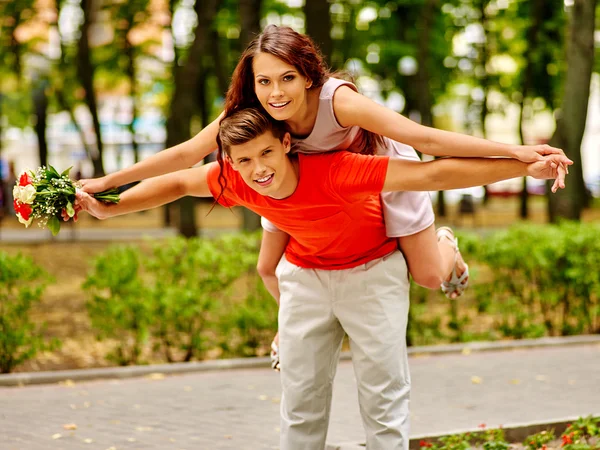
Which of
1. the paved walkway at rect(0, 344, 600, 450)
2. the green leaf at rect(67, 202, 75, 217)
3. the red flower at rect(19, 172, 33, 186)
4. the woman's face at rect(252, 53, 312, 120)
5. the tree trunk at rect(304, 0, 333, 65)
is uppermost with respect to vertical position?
the tree trunk at rect(304, 0, 333, 65)

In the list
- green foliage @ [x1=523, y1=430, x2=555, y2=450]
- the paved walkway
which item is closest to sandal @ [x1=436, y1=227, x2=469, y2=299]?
green foliage @ [x1=523, y1=430, x2=555, y2=450]

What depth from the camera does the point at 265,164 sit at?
385 cm

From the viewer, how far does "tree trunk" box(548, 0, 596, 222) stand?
13156 millimetres

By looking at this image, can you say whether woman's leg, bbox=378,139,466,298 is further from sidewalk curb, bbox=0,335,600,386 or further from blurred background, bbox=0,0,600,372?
sidewalk curb, bbox=0,335,600,386

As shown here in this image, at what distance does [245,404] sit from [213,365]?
1382mm

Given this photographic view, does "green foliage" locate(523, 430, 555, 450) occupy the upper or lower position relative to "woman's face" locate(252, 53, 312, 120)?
lower

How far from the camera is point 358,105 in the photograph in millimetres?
3844

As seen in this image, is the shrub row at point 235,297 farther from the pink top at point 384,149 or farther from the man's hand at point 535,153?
the man's hand at point 535,153

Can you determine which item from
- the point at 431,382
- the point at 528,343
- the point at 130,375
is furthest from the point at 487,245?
the point at 130,375

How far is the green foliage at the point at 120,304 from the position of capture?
8609 mm

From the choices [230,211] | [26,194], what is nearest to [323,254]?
[26,194]

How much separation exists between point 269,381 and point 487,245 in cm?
327

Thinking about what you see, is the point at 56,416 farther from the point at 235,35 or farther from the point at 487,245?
the point at 235,35

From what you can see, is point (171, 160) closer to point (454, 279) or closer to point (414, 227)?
point (414, 227)
